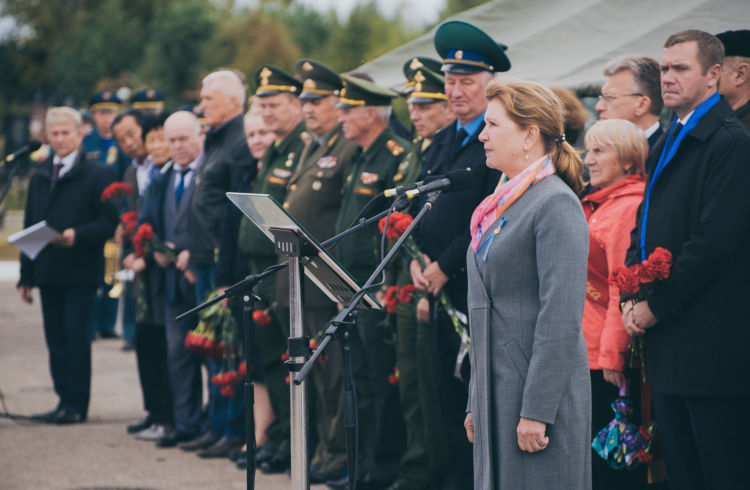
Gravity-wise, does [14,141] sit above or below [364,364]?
above

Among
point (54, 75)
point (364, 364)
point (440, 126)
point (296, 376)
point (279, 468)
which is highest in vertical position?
point (54, 75)

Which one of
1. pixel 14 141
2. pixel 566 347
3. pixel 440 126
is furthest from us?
pixel 14 141

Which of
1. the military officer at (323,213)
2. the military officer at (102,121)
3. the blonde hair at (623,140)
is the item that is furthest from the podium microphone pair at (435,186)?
the military officer at (102,121)

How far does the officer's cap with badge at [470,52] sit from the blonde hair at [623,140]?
0.63m

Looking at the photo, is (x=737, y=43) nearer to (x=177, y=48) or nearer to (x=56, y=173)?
(x=56, y=173)

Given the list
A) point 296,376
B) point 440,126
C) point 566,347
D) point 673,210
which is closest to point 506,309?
point 566,347

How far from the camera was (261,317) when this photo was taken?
6098 millimetres

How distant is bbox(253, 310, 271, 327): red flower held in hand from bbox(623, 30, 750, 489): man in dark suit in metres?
2.86

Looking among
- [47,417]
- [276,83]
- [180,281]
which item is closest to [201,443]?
[180,281]

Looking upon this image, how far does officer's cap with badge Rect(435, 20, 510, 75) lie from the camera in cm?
469

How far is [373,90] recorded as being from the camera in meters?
5.67

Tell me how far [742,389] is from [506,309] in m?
1.08

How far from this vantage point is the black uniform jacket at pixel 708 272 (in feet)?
11.7

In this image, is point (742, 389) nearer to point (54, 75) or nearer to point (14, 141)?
point (14, 141)
